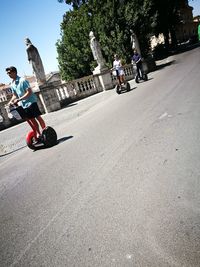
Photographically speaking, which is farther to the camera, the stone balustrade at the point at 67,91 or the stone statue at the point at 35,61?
the stone statue at the point at 35,61

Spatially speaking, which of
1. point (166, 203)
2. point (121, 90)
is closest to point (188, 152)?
point (166, 203)

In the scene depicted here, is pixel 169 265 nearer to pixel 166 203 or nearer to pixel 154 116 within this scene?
pixel 166 203

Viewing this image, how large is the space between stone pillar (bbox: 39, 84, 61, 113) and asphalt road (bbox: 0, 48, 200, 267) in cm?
848

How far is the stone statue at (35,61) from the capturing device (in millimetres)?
13930

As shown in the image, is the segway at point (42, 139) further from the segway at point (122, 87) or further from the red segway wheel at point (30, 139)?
the segway at point (122, 87)

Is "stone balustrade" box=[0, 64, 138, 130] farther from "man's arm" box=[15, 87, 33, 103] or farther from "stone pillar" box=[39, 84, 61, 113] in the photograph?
"man's arm" box=[15, 87, 33, 103]

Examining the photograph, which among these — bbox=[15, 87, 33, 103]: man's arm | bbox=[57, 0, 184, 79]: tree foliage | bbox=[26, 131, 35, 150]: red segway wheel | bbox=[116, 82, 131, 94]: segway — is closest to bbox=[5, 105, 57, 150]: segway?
bbox=[26, 131, 35, 150]: red segway wheel

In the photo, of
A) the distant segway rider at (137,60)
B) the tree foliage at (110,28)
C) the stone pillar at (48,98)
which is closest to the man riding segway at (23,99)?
the stone pillar at (48,98)

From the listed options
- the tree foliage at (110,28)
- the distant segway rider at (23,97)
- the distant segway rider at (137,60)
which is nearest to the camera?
the distant segway rider at (23,97)

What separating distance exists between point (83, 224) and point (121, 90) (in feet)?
36.3

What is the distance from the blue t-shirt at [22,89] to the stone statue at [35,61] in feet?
27.7

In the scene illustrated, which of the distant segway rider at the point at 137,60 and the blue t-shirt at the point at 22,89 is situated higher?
the blue t-shirt at the point at 22,89

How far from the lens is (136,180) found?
3.57 m

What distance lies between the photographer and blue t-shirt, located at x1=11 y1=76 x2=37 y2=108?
596 centimetres
